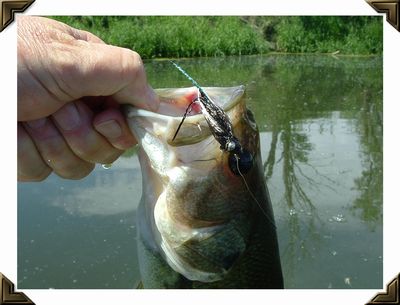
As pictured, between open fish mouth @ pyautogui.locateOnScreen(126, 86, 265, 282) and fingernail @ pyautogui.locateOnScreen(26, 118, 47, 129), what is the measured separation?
0.38m

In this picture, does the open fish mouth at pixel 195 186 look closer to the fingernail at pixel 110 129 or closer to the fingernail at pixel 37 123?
the fingernail at pixel 110 129

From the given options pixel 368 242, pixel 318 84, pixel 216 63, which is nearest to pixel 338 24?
pixel 216 63

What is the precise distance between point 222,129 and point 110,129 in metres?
0.53

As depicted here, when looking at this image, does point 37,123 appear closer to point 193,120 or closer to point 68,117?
point 68,117

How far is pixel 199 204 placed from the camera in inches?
66.3

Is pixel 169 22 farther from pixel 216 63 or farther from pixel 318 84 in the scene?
Answer: pixel 318 84

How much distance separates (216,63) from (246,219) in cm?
1569

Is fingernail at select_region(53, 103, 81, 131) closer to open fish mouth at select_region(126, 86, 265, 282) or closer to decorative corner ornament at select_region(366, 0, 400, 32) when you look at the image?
open fish mouth at select_region(126, 86, 265, 282)

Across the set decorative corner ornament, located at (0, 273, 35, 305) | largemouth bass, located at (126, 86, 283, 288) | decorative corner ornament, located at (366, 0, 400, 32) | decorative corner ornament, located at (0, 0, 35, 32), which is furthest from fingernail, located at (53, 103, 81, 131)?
decorative corner ornament, located at (366, 0, 400, 32)

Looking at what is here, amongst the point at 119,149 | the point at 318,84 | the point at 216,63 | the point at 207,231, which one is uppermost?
the point at 216,63

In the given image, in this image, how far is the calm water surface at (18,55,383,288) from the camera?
4230 mm

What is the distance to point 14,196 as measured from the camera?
6.57 feet
